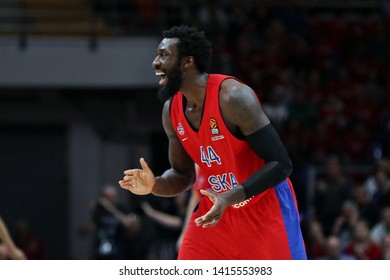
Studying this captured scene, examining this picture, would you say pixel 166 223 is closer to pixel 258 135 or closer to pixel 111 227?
pixel 111 227

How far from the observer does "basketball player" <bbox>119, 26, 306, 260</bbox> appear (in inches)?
200

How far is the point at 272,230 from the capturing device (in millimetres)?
5266

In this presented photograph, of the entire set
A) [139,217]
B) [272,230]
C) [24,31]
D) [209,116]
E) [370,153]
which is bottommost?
[139,217]

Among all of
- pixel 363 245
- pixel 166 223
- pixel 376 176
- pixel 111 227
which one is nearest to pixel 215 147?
pixel 363 245

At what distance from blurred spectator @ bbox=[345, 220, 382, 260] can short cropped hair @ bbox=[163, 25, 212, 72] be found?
19.0ft

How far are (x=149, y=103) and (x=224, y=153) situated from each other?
10958 mm

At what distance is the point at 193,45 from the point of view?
5262mm

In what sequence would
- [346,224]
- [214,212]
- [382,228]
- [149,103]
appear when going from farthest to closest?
[149,103] < [346,224] < [382,228] < [214,212]

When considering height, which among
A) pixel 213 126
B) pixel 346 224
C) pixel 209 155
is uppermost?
pixel 213 126

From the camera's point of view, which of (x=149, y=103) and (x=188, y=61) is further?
(x=149, y=103)

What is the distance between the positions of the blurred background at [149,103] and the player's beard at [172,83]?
652cm

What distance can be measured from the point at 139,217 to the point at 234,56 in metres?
3.13

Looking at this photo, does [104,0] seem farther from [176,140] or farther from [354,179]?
[176,140]
